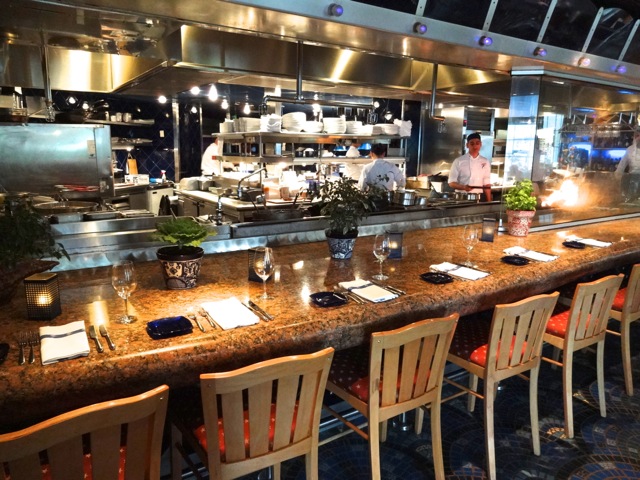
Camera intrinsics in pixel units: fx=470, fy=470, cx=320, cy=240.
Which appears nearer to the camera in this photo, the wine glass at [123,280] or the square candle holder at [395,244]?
the wine glass at [123,280]

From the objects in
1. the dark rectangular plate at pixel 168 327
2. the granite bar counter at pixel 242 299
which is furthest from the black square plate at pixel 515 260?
the dark rectangular plate at pixel 168 327

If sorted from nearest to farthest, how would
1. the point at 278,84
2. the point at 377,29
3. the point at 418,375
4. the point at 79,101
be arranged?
the point at 418,375 < the point at 377,29 < the point at 278,84 < the point at 79,101

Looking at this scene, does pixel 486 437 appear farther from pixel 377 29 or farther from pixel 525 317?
pixel 377 29

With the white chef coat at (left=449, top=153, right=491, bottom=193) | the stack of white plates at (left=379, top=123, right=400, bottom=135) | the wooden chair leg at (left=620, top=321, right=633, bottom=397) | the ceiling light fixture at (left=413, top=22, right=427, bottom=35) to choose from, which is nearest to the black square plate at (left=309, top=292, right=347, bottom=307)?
the ceiling light fixture at (left=413, top=22, right=427, bottom=35)

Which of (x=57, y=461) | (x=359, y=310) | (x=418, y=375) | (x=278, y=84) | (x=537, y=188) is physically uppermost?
(x=278, y=84)

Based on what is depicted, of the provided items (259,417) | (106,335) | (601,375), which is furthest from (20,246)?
(601,375)

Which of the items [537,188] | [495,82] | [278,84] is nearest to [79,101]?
[278,84]

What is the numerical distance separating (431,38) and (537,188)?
195 centimetres

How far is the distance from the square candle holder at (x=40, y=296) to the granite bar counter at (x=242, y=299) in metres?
0.04

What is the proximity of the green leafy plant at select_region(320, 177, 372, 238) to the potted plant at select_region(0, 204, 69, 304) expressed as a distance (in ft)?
4.57

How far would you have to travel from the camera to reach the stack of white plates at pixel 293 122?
208 inches

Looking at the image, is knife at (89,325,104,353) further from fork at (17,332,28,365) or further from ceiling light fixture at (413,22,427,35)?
ceiling light fixture at (413,22,427,35)

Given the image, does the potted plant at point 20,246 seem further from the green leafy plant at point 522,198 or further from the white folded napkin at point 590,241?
the white folded napkin at point 590,241

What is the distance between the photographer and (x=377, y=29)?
8.45 feet
